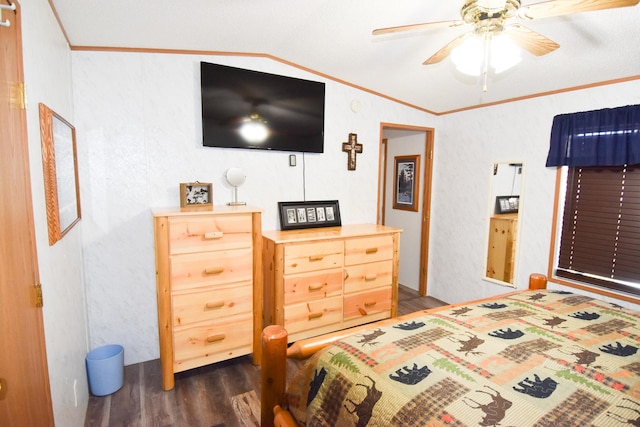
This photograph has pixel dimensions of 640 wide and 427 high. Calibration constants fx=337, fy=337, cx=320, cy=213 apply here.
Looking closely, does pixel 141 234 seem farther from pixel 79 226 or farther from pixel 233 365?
pixel 233 365

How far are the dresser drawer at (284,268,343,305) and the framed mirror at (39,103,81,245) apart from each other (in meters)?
1.47

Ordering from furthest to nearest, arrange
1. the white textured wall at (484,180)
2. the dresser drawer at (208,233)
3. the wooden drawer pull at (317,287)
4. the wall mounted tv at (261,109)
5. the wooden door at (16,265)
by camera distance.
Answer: the white textured wall at (484,180) → the wooden drawer pull at (317,287) → the wall mounted tv at (261,109) → the dresser drawer at (208,233) → the wooden door at (16,265)

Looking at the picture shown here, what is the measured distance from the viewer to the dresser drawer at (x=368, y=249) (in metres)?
2.92

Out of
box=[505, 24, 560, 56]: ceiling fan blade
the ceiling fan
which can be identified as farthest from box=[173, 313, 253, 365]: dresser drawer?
box=[505, 24, 560, 56]: ceiling fan blade

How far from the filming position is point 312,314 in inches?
110

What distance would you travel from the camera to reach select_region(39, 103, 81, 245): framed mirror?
1468mm

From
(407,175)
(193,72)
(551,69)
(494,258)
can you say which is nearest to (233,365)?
(193,72)

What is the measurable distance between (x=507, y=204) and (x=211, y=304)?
2860mm

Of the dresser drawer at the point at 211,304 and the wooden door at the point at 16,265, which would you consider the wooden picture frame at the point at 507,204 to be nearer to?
the dresser drawer at the point at 211,304

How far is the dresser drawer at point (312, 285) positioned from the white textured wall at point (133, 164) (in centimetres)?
80

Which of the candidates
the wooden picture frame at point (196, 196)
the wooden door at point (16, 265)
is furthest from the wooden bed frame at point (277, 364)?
the wooden picture frame at point (196, 196)

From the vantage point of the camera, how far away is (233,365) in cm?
259

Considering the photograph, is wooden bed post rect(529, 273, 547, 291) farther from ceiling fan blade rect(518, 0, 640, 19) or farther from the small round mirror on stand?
the small round mirror on stand

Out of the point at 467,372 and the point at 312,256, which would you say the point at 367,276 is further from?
the point at 467,372
